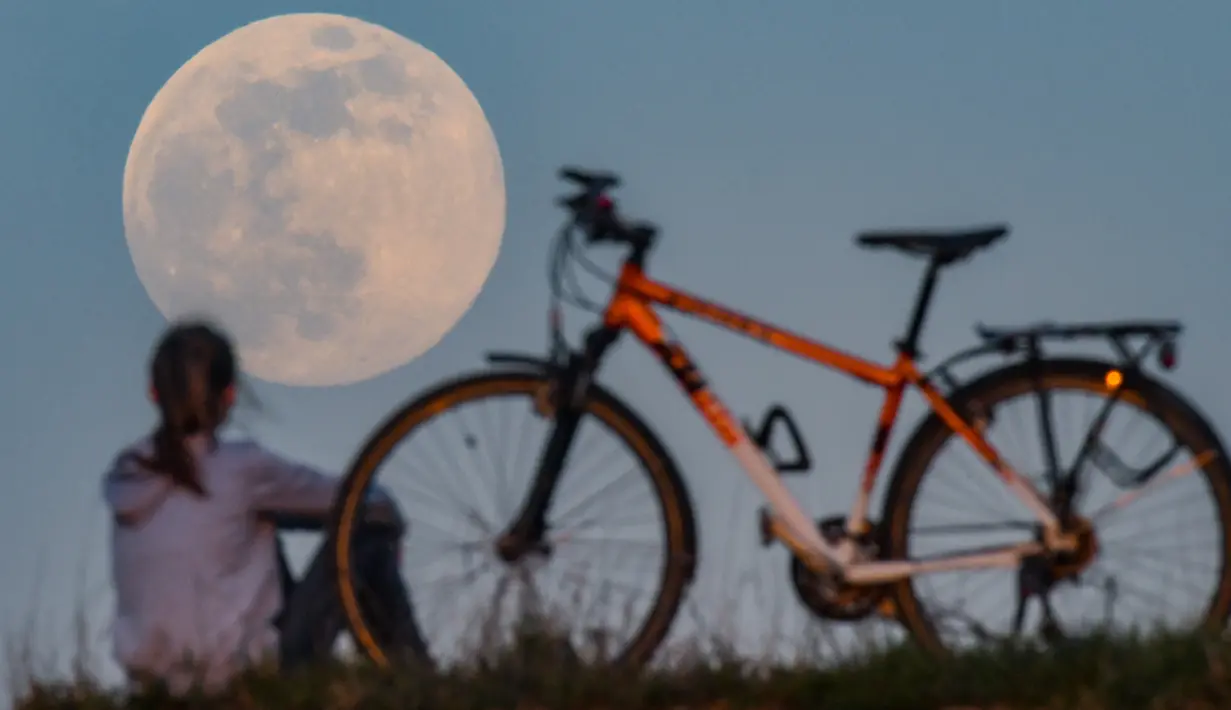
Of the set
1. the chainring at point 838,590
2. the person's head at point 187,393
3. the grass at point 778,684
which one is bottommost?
the grass at point 778,684

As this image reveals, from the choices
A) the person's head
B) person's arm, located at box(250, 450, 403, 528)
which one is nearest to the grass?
person's arm, located at box(250, 450, 403, 528)

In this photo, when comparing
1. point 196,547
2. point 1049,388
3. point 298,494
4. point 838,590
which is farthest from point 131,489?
point 1049,388

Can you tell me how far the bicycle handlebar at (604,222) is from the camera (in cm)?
691

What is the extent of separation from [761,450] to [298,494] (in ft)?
4.66

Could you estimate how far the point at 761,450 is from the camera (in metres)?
7.03

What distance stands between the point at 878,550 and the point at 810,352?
0.64m

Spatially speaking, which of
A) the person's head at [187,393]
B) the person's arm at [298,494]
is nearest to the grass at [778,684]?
the person's arm at [298,494]

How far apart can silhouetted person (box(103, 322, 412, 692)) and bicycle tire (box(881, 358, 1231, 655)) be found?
151 centimetres

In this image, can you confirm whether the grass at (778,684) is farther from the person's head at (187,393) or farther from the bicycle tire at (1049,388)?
the person's head at (187,393)

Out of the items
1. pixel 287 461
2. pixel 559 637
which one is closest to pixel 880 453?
pixel 559 637

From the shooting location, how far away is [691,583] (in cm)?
684

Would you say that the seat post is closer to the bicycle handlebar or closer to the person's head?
the bicycle handlebar

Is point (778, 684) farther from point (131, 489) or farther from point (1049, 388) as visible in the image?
point (131, 489)

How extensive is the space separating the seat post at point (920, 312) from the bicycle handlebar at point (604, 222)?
82 cm
